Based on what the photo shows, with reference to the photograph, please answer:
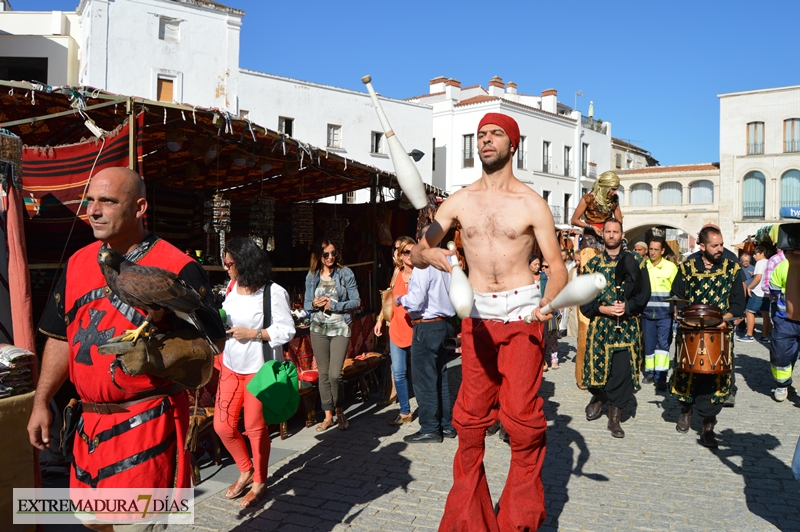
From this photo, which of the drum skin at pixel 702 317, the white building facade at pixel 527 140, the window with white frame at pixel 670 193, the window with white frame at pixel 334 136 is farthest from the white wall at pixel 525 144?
the drum skin at pixel 702 317

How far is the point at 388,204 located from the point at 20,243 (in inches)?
319

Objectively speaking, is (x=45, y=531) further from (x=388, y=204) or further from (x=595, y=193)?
(x=388, y=204)

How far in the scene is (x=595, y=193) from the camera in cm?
809

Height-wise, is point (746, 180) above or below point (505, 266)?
A: above

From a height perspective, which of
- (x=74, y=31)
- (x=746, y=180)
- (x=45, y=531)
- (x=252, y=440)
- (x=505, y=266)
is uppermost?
(x=74, y=31)

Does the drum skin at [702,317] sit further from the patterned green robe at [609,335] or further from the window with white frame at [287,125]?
the window with white frame at [287,125]

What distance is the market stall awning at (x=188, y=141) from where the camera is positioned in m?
5.63

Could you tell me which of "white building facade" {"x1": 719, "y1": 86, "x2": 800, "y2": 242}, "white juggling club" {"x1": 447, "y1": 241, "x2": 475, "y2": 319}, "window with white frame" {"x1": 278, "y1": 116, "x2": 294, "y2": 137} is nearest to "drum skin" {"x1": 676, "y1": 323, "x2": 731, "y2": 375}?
"white juggling club" {"x1": 447, "y1": 241, "x2": 475, "y2": 319}

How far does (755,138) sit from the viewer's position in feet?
142

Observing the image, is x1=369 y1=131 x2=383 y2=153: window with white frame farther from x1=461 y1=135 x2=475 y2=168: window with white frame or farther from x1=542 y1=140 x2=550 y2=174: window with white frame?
x1=542 y1=140 x2=550 y2=174: window with white frame

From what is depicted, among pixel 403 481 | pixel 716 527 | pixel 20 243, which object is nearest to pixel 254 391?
pixel 403 481

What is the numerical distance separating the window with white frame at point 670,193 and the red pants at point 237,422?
155 feet

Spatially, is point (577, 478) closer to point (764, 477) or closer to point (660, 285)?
point (764, 477)

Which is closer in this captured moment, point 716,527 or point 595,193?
point 716,527
